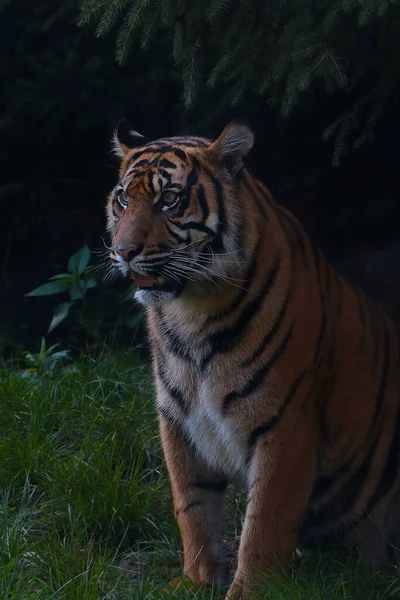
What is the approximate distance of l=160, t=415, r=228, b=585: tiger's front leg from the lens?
12.9 ft

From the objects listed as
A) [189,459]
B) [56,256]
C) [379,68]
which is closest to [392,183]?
[379,68]

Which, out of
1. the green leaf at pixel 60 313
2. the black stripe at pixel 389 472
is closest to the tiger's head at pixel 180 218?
the black stripe at pixel 389 472

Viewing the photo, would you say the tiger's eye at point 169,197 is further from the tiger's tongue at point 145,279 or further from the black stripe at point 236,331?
the black stripe at point 236,331

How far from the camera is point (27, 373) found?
532 cm

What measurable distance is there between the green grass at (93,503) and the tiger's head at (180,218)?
91cm

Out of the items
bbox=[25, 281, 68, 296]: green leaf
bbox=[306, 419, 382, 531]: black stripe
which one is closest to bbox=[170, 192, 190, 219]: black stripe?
bbox=[306, 419, 382, 531]: black stripe

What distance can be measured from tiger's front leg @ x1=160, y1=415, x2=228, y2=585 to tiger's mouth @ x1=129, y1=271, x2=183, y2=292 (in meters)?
0.60

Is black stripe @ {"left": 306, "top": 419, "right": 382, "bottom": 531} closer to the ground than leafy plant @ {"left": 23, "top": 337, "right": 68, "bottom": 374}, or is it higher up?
higher up

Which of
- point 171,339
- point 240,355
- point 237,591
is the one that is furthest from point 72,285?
point 237,591

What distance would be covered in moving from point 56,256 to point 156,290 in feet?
11.5

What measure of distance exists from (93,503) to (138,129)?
10.1 feet

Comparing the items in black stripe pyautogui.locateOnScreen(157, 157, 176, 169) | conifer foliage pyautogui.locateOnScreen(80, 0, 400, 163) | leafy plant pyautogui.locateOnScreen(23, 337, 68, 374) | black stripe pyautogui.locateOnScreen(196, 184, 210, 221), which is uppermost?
conifer foliage pyautogui.locateOnScreen(80, 0, 400, 163)

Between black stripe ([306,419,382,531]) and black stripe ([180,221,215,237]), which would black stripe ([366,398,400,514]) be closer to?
black stripe ([306,419,382,531])

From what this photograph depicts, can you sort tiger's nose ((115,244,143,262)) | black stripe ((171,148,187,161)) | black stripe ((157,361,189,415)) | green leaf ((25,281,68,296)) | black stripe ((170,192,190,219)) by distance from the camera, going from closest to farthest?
tiger's nose ((115,244,143,262)) → black stripe ((170,192,190,219)) → black stripe ((171,148,187,161)) → black stripe ((157,361,189,415)) → green leaf ((25,281,68,296))
